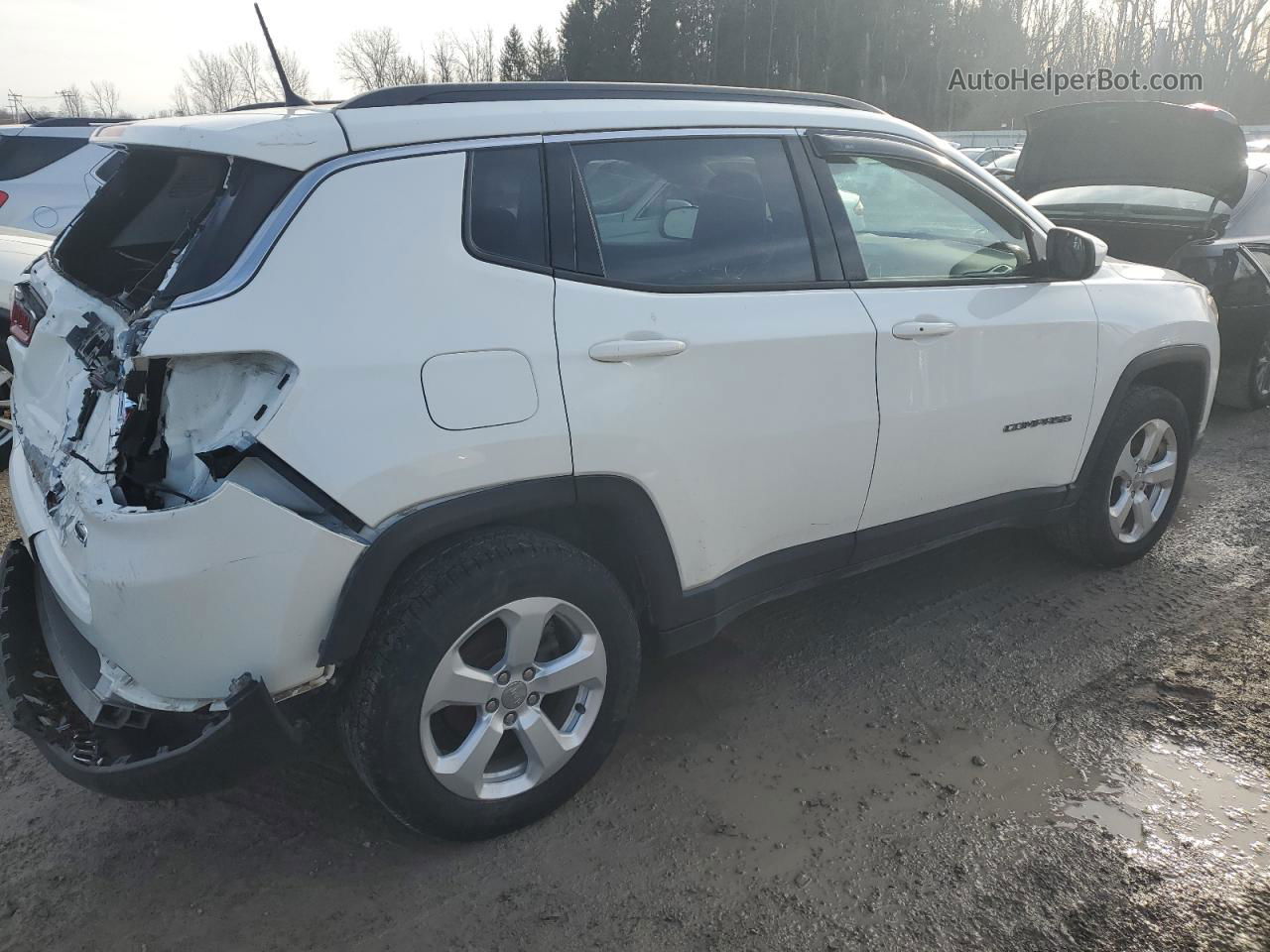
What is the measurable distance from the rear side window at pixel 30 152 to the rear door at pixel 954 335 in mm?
6642

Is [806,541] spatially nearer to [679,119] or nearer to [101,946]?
[679,119]

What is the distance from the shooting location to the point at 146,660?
2170 mm

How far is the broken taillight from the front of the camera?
2846 mm

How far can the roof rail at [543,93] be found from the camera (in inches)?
96.1

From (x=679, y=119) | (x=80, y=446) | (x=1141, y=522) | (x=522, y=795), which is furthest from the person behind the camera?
(x=1141, y=522)

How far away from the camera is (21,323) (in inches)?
116

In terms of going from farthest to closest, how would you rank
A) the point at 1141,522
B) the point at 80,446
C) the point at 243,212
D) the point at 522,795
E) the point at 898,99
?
the point at 898,99
the point at 1141,522
the point at 522,795
the point at 80,446
the point at 243,212

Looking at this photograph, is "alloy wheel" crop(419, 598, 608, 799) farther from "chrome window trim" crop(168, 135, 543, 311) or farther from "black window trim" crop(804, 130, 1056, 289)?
"black window trim" crop(804, 130, 1056, 289)

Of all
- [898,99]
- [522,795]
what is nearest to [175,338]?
[522,795]

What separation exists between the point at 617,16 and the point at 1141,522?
175ft

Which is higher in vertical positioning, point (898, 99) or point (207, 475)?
point (207, 475)

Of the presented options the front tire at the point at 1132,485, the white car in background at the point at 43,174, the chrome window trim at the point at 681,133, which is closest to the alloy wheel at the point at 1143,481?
the front tire at the point at 1132,485

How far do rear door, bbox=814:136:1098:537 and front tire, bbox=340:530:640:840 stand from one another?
1096mm

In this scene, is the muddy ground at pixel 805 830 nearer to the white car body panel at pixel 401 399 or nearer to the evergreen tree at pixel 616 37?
the white car body panel at pixel 401 399
